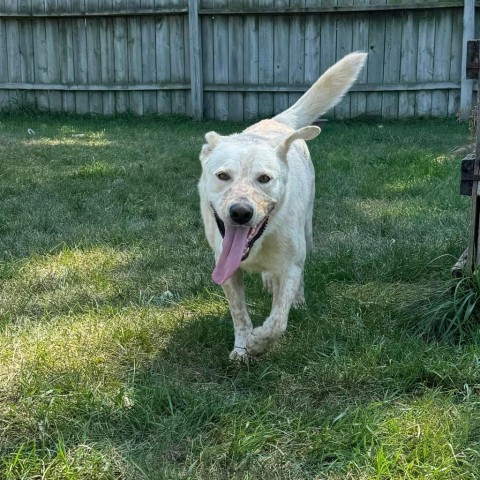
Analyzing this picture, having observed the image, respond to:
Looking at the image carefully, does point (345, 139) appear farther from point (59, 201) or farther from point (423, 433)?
point (423, 433)

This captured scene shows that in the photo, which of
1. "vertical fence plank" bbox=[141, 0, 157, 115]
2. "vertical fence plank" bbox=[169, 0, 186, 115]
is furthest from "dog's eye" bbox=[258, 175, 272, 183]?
"vertical fence plank" bbox=[141, 0, 157, 115]

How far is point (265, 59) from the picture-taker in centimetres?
1012

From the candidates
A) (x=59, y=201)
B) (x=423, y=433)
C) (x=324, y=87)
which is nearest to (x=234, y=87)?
(x=59, y=201)

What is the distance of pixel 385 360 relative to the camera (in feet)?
8.64

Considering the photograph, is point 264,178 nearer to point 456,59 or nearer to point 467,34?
point 467,34

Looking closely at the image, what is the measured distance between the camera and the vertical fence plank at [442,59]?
9.40 metres

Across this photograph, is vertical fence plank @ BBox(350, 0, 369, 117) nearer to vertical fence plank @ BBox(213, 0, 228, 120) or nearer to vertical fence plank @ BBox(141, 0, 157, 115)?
vertical fence plank @ BBox(213, 0, 228, 120)

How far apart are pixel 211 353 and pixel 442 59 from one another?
7.96 meters

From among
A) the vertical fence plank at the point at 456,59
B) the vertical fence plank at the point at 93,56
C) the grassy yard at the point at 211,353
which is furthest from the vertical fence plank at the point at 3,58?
the vertical fence plank at the point at 456,59

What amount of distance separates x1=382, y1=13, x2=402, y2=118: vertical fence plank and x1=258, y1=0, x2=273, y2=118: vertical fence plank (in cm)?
171

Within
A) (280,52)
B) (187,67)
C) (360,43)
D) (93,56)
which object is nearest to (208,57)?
(187,67)

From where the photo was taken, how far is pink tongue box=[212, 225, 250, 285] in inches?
104

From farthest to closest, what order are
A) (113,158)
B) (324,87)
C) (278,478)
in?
(113,158)
(324,87)
(278,478)

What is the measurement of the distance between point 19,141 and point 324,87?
5.58 meters
